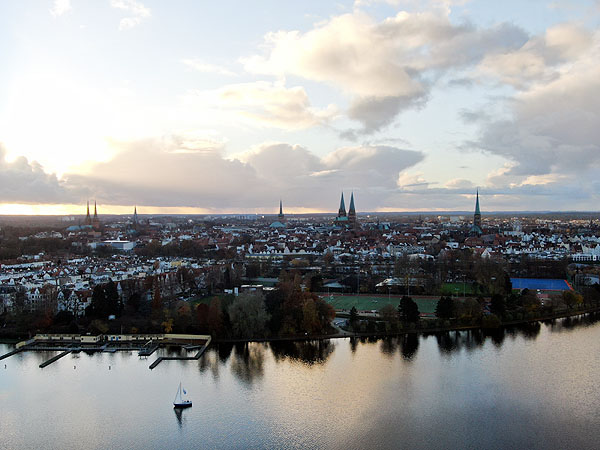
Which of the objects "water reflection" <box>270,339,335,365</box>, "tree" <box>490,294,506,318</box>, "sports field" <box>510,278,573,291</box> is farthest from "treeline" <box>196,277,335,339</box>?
"sports field" <box>510,278,573,291</box>

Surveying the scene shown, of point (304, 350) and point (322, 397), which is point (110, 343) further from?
point (322, 397)

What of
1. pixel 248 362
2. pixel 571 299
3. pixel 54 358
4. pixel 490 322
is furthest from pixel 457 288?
pixel 54 358

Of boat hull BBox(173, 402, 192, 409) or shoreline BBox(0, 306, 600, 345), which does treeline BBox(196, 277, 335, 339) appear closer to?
shoreline BBox(0, 306, 600, 345)

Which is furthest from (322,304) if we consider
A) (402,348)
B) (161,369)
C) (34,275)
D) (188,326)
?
(34,275)

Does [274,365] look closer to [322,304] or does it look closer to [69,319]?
[322,304]

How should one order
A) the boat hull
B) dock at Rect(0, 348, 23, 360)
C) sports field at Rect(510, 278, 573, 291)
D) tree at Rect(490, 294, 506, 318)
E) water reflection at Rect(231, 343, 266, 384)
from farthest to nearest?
sports field at Rect(510, 278, 573, 291) → tree at Rect(490, 294, 506, 318) → dock at Rect(0, 348, 23, 360) → water reflection at Rect(231, 343, 266, 384) → the boat hull

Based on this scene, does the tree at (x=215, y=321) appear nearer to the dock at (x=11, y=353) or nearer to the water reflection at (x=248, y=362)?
the water reflection at (x=248, y=362)

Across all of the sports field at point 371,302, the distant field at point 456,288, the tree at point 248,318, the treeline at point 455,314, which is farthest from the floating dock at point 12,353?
the distant field at point 456,288

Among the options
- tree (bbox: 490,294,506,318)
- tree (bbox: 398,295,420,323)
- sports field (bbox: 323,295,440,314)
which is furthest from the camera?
sports field (bbox: 323,295,440,314)
